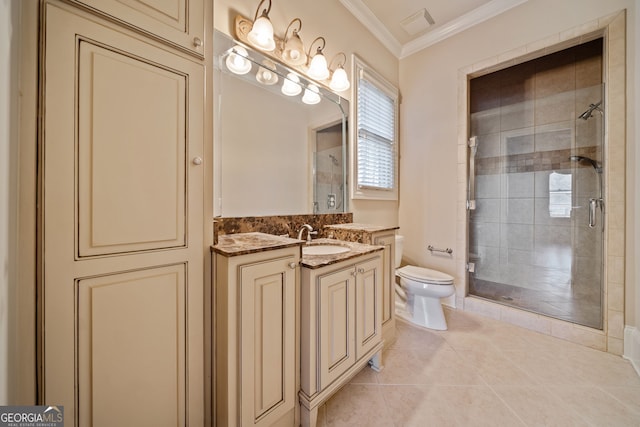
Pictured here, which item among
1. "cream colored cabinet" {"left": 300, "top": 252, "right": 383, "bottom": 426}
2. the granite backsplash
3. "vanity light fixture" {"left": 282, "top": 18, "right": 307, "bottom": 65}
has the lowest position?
"cream colored cabinet" {"left": 300, "top": 252, "right": 383, "bottom": 426}

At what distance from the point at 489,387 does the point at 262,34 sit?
2380 mm

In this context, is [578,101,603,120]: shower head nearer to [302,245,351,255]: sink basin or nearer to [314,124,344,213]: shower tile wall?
[314,124,344,213]: shower tile wall

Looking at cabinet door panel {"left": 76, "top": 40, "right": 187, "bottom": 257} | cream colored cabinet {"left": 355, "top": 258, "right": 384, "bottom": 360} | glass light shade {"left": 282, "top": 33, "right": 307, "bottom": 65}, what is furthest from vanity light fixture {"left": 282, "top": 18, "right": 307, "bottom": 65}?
cream colored cabinet {"left": 355, "top": 258, "right": 384, "bottom": 360}

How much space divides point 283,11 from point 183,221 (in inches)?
60.9

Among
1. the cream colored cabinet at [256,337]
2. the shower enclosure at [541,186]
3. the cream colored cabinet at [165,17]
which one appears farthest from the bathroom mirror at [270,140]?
the shower enclosure at [541,186]

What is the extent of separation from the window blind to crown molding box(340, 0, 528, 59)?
0.53 metres

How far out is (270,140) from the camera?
152 cm

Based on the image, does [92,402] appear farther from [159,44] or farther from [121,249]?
[159,44]

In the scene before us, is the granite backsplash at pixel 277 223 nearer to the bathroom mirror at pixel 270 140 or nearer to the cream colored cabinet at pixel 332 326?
the bathroom mirror at pixel 270 140

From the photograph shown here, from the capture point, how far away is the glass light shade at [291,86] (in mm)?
1564

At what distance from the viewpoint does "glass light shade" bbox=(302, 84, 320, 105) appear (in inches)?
67.0

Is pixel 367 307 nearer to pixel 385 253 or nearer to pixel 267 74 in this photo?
pixel 385 253

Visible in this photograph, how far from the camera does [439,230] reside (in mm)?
2449

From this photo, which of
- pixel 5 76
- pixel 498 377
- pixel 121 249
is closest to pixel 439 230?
pixel 498 377
